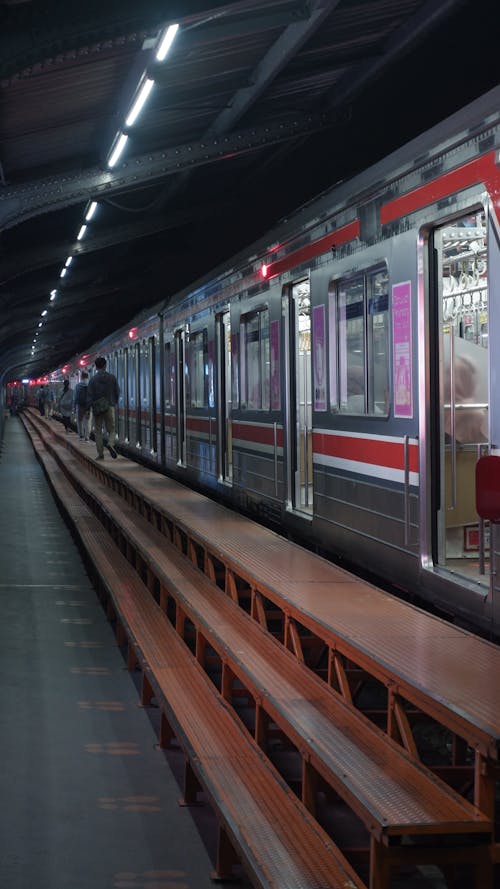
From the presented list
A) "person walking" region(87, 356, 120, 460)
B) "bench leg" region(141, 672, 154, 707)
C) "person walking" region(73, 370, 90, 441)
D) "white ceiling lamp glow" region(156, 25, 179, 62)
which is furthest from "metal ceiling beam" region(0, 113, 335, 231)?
"person walking" region(73, 370, 90, 441)

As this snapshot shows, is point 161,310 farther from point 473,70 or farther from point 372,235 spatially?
point 372,235

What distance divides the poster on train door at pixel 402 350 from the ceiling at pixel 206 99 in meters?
1.68

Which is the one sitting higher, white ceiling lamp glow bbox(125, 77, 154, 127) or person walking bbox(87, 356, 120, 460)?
white ceiling lamp glow bbox(125, 77, 154, 127)

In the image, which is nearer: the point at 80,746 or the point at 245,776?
the point at 245,776

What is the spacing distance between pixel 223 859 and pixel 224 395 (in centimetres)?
832

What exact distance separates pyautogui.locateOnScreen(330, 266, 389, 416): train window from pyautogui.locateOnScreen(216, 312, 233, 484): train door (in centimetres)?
450

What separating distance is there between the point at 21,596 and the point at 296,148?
7.28m

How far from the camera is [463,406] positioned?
A: 6324mm

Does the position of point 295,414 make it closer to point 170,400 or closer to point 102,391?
point 170,400

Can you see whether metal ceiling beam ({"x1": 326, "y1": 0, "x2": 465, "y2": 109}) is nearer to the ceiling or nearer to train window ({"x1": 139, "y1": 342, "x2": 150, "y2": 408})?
the ceiling

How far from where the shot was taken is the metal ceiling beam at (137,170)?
10.8m

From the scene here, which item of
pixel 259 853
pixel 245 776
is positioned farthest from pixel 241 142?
pixel 259 853

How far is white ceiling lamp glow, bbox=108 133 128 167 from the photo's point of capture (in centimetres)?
1036

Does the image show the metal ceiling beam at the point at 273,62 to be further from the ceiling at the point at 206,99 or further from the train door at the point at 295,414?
the train door at the point at 295,414
